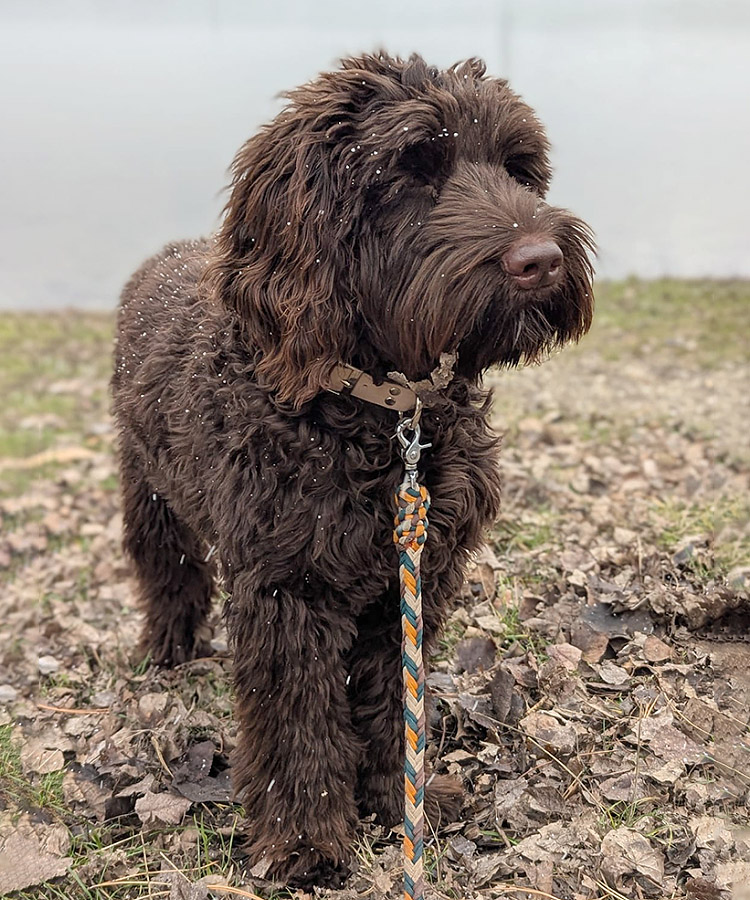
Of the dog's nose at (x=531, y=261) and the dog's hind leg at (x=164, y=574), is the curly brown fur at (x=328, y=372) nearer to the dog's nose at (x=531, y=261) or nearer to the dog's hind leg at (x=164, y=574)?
the dog's nose at (x=531, y=261)

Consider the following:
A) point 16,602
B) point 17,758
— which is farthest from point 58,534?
point 17,758

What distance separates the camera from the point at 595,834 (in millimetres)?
2859

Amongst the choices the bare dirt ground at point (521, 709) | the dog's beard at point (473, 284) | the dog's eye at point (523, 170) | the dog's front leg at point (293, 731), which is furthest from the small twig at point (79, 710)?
the dog's eye at point (523, 170)

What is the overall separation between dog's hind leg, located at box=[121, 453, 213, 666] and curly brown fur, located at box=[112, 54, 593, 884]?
62 centimetres

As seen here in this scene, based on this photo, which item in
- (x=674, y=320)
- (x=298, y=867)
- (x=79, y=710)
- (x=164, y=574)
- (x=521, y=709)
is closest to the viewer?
(x=298, y=867)

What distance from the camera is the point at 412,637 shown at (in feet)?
8.57

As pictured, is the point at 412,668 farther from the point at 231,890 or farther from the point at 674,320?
the point at 674,320

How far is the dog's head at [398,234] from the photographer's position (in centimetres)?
242

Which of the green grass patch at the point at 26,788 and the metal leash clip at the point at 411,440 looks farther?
the green grass patch at the point at 26,788

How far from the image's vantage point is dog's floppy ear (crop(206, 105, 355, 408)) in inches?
102

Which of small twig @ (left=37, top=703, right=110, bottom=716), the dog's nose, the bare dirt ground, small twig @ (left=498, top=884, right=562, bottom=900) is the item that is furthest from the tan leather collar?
small twig @ (left=37, top=703, right=110, bottom=716)

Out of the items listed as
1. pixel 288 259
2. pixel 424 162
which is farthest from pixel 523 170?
pixel 288 259

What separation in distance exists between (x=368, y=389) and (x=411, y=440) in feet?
0.60

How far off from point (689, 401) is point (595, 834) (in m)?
4.18
